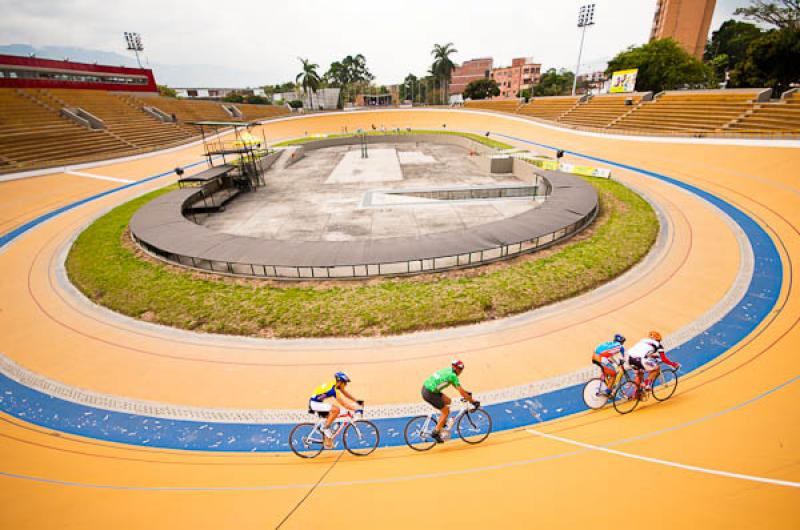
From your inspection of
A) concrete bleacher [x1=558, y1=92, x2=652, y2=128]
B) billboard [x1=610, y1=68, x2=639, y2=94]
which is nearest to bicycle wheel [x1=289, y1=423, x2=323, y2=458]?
concrete bleacher [x1=558, y1=92, x2=652, y2=128]

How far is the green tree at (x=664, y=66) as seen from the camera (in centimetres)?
6047

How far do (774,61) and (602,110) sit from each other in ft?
66.6

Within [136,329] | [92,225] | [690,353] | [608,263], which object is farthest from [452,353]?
[92,225]

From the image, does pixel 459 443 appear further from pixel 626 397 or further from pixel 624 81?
pixel 624 81

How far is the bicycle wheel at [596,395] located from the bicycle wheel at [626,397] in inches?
10.5

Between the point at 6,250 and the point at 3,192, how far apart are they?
14.4m

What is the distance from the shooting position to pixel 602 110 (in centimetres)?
5125

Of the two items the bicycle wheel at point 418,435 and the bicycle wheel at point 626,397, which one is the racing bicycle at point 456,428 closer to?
the bicycle wheel at point 418,435

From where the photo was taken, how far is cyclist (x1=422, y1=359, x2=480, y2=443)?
6.73m

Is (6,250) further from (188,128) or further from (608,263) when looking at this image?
(188,128)

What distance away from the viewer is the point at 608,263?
14.8 metres

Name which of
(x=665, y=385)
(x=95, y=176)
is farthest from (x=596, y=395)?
(x=95, y=176)

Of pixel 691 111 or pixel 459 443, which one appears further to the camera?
pixel 691 111

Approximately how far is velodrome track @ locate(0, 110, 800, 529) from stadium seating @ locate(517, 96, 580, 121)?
48.9 m
